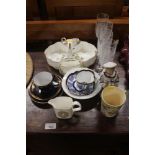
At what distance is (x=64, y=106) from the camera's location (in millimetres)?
732

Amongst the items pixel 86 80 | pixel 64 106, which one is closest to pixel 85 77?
pixel 86 80

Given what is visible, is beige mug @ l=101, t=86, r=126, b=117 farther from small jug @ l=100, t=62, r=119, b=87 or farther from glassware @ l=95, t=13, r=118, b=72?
glassware @ l=95, t=13, r=118, b=72

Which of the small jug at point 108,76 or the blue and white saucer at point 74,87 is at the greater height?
the small jug at point 108,76

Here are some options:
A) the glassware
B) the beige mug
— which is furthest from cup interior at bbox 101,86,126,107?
the glassware

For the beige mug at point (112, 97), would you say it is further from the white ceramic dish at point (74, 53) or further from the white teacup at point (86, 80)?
the white ceramic dish at point (74, 53)

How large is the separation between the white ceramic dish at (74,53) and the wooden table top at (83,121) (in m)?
0.15

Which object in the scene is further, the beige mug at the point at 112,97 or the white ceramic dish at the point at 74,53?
the white ceramic dish at the point at 74,53

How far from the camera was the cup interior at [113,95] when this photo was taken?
0.73m

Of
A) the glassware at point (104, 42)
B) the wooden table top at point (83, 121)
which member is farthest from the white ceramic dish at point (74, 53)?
the wooden table top at point (83, 121)

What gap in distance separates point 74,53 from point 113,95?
247mm

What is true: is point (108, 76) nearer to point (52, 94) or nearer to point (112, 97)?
point (112, 97)
